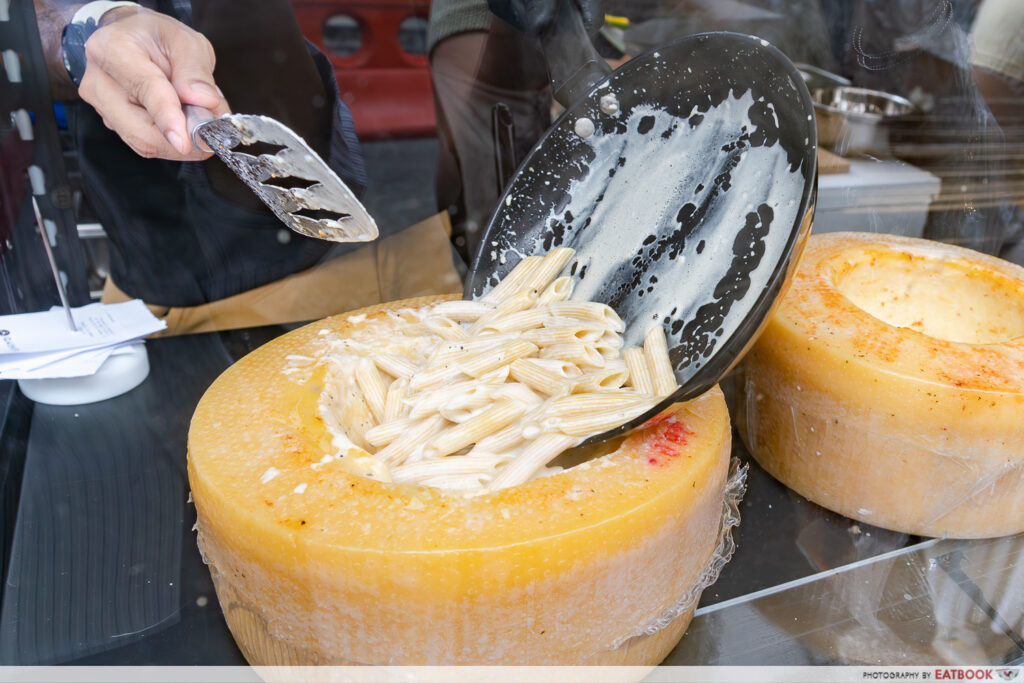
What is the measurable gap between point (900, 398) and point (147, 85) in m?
1.11

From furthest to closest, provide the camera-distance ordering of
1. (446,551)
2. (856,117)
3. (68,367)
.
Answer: (856,117) < (68,367) < (446,551)

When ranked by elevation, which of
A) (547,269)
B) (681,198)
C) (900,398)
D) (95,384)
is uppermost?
(681,198)

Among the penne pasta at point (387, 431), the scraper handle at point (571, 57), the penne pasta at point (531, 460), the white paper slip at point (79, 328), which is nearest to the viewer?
the penne pasta at point (531, 460)

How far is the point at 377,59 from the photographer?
118 centimetres

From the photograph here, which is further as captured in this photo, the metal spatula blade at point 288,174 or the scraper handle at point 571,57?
the scraper handle at point 571,57

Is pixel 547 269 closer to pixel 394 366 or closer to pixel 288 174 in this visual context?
pixel 394 366

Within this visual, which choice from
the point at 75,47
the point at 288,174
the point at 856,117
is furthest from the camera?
the point at 856,117

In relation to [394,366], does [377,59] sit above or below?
above

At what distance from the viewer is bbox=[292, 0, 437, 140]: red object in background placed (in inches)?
43.8

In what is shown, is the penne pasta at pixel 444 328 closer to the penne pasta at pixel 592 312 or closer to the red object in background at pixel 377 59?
the penne pasta at pixel 592 312

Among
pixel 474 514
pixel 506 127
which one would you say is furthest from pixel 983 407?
pixel 506 127

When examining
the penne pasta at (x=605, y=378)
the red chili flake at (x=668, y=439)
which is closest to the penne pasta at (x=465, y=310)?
the penne pasta at (x=605, y=378)

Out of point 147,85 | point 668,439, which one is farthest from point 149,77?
point 668,439

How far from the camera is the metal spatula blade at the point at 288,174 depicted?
77 cm
